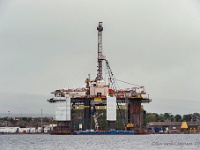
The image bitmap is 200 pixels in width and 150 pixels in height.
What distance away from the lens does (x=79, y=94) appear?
15625 cm

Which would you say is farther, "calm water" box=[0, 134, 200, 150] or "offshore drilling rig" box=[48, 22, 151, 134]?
"offshore drilling rig" box=[48, 22, 151, 134]

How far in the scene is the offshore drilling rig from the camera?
5989 inches

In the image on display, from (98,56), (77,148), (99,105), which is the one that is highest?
(98,56)

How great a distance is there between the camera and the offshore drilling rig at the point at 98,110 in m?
152

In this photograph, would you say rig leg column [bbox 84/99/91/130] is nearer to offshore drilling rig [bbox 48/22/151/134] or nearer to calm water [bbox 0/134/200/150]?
offshore drilling rig [bbox 48/22/151/134]

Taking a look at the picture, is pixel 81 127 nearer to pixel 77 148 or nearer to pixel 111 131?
pixel 111 131

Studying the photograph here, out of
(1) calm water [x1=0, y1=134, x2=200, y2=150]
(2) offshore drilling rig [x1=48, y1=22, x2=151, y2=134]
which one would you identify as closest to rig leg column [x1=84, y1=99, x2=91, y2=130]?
(2) offshore drilling rig [x1=48, y1=22, x2=151, y2=134]

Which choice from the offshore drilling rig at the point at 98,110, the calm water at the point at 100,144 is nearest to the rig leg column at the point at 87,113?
the offshore drilling rig at the point at 98,110

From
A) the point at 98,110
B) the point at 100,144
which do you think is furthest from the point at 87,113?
the point at 100,144

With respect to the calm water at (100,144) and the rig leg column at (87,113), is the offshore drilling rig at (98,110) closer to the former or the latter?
the rig leg column at (87,113)

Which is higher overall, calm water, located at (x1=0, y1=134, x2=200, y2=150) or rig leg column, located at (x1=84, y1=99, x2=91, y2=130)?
rig leg column, located at (x1=84, y1=99, x2=91, y2=130)

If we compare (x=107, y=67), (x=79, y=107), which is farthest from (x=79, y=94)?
(x=107, y=67)

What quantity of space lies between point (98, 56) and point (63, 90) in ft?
37.9

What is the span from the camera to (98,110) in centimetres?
15588
